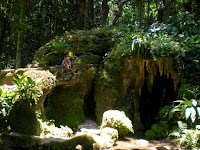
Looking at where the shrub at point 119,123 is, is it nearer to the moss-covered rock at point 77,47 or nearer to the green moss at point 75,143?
the green moss at point 75,143

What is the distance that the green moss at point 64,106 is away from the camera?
28.1ft

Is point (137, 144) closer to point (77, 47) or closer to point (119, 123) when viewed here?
point (119, 123)

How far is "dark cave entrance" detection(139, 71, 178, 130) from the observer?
32.9 feet

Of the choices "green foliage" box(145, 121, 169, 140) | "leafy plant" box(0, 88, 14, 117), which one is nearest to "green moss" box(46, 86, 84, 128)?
"leafy plant" box(0, 88, 14, 117)

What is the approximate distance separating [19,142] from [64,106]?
3.73 meters

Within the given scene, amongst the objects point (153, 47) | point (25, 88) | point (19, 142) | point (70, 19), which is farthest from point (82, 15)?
point (19, 142)

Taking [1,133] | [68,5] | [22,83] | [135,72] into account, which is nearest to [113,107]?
[135,72]

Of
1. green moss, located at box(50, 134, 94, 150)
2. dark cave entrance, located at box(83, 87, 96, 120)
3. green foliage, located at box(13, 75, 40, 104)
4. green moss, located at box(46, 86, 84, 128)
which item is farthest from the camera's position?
dark cave entrance, located at box(83, 87, 96, 120)

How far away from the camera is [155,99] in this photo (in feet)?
35.4

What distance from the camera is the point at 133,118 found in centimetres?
941

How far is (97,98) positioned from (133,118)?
6.46ft

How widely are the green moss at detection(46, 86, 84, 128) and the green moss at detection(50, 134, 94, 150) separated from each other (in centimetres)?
233

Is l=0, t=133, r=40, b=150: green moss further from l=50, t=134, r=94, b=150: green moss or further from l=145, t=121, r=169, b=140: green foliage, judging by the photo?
l=145, t=121, r=169, b=140: green foliage

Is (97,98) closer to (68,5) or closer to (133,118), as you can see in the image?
(133,118)
